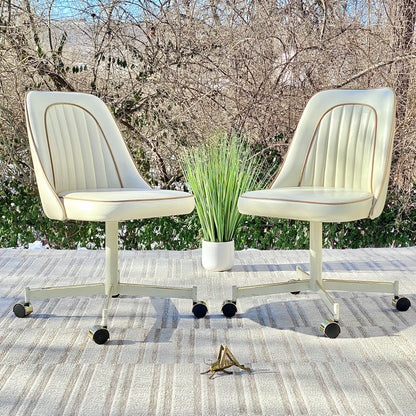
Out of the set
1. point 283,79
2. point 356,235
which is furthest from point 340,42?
point 356,235

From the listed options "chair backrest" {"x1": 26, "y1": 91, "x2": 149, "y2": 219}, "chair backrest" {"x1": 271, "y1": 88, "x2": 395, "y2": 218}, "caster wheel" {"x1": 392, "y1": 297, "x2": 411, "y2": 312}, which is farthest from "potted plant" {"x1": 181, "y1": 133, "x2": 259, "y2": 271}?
"caster wheel" {"x1": 392, "y1": 297, "x2": 411, "y2": 312}

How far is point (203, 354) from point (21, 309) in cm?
85

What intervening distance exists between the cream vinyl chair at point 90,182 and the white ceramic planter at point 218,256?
2.44 feet

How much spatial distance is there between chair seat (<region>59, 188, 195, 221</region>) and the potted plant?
0.80 m

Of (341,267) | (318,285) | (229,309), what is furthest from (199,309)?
(341,267)

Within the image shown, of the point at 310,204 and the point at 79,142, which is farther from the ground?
the point at 79,142

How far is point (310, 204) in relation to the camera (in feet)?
7.98

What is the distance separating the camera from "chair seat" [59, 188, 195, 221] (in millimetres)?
2377

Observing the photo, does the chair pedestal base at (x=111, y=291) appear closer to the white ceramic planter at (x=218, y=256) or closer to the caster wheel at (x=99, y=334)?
the caster wheel at (x=99, y=334)

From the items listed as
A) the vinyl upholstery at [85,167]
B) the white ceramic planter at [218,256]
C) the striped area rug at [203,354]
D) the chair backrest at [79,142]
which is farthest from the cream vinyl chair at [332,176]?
the chair backrest at [79,142]

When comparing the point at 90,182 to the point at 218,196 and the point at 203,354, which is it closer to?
the point at 218,196

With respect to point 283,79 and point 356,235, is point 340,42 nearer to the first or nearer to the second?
point 283,79

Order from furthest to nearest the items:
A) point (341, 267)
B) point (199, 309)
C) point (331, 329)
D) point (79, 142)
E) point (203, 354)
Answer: point (341, 267) < point (79, 142) < point (199, 309) < point (331, 329) < point (203, 354)

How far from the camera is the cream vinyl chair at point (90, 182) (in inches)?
95.7
